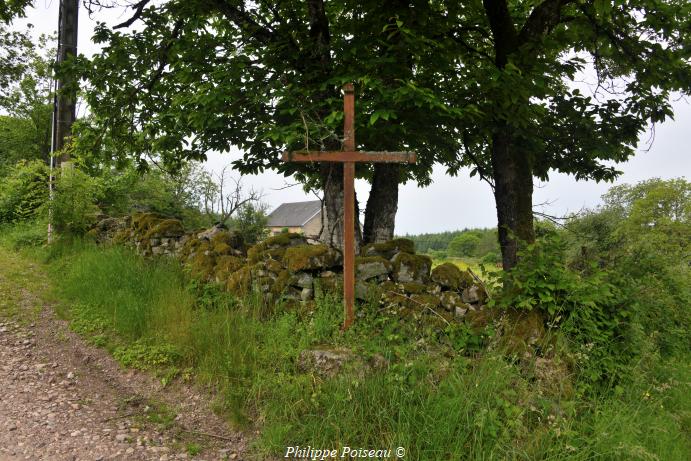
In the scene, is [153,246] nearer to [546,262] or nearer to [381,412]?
[381,412]

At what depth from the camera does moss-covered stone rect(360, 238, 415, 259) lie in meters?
5.07

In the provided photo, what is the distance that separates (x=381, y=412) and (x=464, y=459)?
24.4 inches

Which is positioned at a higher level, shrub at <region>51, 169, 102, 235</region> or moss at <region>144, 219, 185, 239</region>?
shrub at <region>51, 169, 102, 235</region>

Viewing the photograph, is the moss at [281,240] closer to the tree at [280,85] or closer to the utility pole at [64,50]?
the tree at [280,85]

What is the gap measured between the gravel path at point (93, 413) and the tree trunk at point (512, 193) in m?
4.97

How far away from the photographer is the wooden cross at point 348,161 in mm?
4230

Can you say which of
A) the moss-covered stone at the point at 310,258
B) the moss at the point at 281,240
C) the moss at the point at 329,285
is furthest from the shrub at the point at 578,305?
the moss at the point at 281,240

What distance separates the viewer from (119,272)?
6.18 meters

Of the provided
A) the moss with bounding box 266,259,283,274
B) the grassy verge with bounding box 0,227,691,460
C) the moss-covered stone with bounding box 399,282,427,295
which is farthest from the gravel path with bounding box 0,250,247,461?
the moss-covered stone with bounding box 399,282,427,295

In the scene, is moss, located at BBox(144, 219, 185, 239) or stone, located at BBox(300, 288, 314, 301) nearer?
stone, located at BBox(300, 288, 314, 301)

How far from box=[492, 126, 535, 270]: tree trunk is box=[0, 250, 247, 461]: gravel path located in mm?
4974

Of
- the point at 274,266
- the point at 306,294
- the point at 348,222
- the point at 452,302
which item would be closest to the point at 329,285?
the point at 306,294

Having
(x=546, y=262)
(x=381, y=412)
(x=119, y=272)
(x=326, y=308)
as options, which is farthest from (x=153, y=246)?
(x=546, y=262)

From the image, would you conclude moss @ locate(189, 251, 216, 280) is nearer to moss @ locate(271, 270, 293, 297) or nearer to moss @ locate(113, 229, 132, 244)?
moss @ locate(271, 270, 293, 297)
